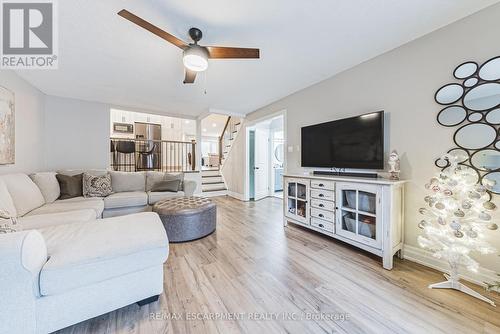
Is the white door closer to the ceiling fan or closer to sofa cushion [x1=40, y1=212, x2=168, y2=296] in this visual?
the ceiling fan

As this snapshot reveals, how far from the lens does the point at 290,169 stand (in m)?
3.68

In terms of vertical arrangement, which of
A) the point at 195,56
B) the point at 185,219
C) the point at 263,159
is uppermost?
the point at 195,56

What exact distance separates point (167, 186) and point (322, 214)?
2.81m

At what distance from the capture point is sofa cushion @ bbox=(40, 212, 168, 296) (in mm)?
1046

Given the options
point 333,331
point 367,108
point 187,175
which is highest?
point 367,108

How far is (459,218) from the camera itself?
5.27 feet

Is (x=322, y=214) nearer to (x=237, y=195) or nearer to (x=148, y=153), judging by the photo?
(x=237, y=195)

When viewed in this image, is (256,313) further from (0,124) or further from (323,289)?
(0,124)

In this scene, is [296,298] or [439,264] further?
[439,264]

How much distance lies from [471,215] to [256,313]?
194 cm

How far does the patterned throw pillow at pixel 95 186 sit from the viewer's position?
10.0 ft

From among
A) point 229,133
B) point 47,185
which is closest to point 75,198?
point 47,185

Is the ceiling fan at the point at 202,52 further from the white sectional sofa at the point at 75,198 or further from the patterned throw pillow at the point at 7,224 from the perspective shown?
the white sectional sofa at the point at 75,198

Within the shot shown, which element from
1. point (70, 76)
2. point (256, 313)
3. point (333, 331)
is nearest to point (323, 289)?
point (333, 331)
